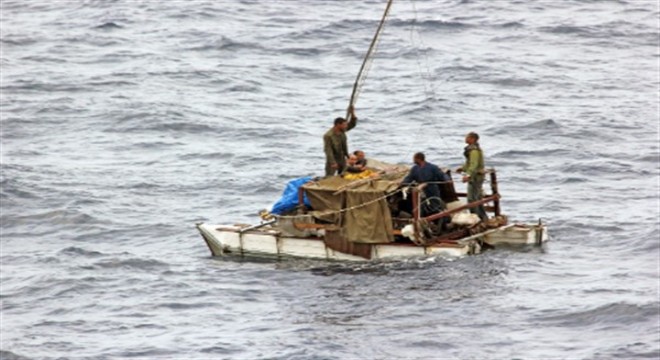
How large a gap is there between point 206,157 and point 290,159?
7.84ft

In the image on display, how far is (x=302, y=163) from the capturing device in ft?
141

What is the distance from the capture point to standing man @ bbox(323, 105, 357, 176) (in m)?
31.1

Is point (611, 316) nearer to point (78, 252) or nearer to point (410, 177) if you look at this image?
point (410, 177)

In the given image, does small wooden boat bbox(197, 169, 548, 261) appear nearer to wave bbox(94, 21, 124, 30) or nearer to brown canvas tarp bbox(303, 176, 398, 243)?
brown canvas tarp bbox(303, 176, 398, 243)

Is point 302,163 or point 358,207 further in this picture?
point 302,163

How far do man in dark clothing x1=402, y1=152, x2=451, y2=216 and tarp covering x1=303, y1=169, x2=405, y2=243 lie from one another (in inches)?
14.8

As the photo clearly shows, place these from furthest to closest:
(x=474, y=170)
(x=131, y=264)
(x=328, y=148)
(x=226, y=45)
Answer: (x=226, y=45), (x=131, y=264), (x=328, y=148), (x=474, y=170)

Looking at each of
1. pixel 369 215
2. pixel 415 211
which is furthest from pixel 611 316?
pixel 369 215

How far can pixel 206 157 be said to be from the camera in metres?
44.5

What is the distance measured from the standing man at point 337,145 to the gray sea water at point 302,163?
1.90m

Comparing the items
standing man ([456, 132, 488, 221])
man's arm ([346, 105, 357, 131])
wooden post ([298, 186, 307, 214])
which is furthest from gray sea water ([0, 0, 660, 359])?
man's arm ([346, 105, 357, 131])

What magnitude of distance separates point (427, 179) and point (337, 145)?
208cm

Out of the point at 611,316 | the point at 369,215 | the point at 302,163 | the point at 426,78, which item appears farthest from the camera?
the point at 426,78

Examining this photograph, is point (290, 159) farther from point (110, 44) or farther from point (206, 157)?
point (110, 44)
